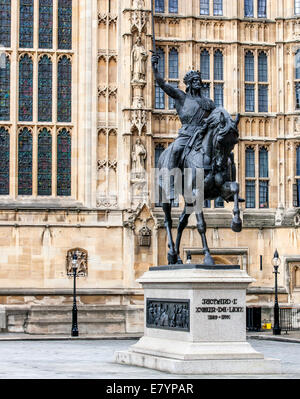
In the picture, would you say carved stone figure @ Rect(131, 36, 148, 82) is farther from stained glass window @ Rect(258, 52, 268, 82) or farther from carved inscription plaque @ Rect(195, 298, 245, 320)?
carved inscription plaque @ Rect(195, 298, 245, 320)

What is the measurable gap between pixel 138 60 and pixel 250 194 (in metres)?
7.20

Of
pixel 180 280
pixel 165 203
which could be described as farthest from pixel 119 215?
pixel 180 280

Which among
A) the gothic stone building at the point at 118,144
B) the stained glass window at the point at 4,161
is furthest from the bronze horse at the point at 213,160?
the stained glass window at the point at 4,161

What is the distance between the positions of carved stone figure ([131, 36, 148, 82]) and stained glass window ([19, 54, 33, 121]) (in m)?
4.17

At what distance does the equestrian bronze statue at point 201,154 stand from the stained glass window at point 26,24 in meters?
18.5

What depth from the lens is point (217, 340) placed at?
1977cm

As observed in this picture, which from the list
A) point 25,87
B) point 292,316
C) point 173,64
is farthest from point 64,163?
point 292,316

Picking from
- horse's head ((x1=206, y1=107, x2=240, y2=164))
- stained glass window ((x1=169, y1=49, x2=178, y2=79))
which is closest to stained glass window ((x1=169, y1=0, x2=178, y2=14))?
stained glass window ((x1=169, y1=49, x2=178, y2=79))

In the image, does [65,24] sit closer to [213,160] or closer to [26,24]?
[26,24]

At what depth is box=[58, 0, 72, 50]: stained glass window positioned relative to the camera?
1601 inches

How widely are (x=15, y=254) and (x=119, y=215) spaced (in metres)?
4.33

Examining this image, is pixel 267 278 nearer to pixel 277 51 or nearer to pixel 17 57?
pixel 277 51

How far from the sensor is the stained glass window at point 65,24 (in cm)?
4066

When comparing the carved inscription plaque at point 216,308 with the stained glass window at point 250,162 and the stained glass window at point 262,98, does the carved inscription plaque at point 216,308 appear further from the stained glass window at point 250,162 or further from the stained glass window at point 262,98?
the stained glass window at point 262,98
